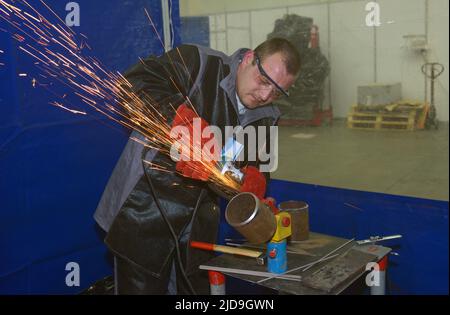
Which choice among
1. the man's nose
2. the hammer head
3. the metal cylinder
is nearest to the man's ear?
the man's nose

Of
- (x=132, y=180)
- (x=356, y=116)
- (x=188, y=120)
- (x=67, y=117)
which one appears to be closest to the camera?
(x=188, y=120)

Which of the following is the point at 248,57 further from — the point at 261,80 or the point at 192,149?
the point at 192,149

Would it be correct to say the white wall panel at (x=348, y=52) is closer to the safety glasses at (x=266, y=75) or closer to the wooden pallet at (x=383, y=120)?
the wooden pallet at (x=383, y=120)

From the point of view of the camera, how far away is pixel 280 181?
3.00 meters

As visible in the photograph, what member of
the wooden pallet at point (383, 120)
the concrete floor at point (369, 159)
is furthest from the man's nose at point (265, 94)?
the wooden pallet at point (383, 120)

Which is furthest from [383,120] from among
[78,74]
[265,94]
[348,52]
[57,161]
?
[57,161]

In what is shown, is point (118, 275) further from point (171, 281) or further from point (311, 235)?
point (311, 235)

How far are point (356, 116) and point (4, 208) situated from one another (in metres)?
2.82

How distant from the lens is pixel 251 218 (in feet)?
5.92

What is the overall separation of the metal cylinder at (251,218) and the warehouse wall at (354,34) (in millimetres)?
1419

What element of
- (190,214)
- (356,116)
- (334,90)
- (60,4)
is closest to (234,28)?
(334,90)

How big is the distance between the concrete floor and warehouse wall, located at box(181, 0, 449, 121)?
11.7 inches

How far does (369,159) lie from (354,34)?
121 centimetres

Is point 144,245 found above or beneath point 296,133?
beneath
